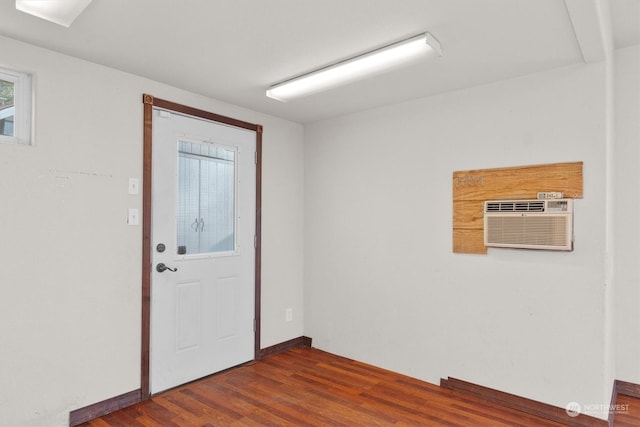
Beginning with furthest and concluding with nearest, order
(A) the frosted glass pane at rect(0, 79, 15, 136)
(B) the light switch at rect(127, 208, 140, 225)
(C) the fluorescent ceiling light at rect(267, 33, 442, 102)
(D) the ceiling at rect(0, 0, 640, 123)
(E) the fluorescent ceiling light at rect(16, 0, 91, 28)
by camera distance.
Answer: (B) the light switch at rect(127, 208, 140, 225), (A) the frosted glass pane at rect(0, 79, 15, 136), (C) the fluorescent ceiling light at rect(267, 33, 442, 102), (D) the ceiling at rect(0, 0, 640, 123), (E) the fluorescent ceiling light at rect(16, 0, 91, 28)

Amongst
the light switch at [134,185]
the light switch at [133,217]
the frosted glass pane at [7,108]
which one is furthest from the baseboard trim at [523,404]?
the frosted glass pane at [7,108]

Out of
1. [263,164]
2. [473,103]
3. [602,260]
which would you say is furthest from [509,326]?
[263,164]

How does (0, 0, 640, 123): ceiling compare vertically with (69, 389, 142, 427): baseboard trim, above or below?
above

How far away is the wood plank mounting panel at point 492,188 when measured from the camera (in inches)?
106

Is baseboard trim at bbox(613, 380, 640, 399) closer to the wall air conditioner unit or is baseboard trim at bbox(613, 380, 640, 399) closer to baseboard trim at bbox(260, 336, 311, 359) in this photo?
the wall air conditioner unit

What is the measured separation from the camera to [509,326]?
292cm

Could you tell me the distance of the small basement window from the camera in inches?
95.0

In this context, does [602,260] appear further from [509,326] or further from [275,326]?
[275,326]

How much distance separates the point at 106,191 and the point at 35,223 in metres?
0.48

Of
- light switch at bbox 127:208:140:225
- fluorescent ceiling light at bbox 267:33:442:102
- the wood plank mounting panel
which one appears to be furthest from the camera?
light switch at bbox 127:208:140:225

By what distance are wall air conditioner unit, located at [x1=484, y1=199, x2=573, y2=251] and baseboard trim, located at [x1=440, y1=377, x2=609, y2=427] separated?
1.13 metres

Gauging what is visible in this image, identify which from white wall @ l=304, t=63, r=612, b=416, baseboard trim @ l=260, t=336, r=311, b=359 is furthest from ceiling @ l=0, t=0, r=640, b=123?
baseboard trim @ l=260, t=336, r=311, b=359

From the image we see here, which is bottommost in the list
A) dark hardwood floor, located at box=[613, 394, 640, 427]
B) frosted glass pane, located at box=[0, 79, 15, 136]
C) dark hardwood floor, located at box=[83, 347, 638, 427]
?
dark hardwood floor, located at box=[83, 347, 638, 427]

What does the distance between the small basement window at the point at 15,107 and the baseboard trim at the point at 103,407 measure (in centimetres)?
184
